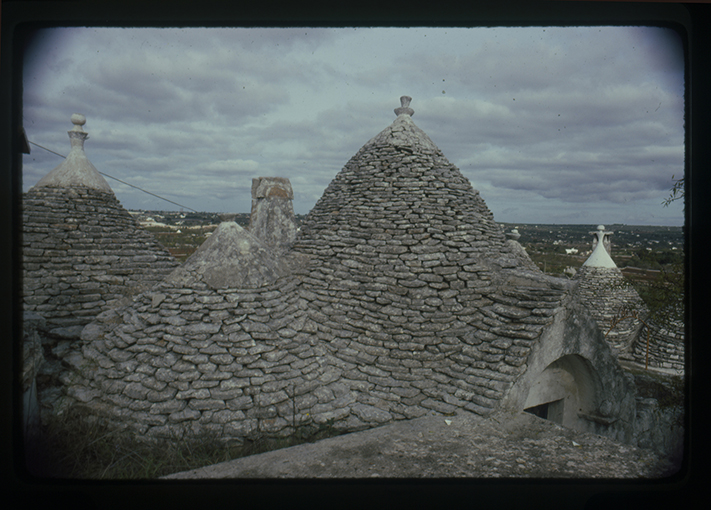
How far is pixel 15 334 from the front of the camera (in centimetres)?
203

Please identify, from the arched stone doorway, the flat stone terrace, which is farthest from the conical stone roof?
the arched stone doorway

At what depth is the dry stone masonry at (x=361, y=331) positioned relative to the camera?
4348mm

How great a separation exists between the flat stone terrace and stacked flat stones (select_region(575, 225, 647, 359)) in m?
14.3

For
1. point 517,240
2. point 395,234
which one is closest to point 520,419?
point 395,234

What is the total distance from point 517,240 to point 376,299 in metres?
8.15

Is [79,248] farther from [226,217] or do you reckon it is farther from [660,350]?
[660,350]

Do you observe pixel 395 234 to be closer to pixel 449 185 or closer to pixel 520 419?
pixel 449 185

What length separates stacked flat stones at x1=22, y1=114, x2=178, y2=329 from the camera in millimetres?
6969

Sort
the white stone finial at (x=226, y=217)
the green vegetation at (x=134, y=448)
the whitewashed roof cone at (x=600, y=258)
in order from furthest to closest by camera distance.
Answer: the whitewashed roof cone at (x=600, y=258)
the white stone finial at (x=226, y=217)
the green vegetation at (x=134, y=448)

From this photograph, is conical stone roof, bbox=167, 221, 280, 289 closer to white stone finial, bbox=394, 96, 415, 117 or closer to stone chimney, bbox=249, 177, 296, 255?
white stone finial, bbox=394, 96, 415, 117

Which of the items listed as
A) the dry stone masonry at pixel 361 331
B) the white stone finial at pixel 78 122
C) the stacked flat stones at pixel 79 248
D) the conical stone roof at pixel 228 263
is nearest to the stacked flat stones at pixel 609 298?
the dry stone masonry at pixel 361 331

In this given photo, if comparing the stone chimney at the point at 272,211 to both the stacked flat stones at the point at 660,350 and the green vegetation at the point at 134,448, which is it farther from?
the stacked flat stones at the point at 660,350

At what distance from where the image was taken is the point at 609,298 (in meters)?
13.2

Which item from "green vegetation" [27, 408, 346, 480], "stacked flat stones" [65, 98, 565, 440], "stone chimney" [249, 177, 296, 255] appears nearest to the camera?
"green vegetation" [27, 408, 346, 480]
